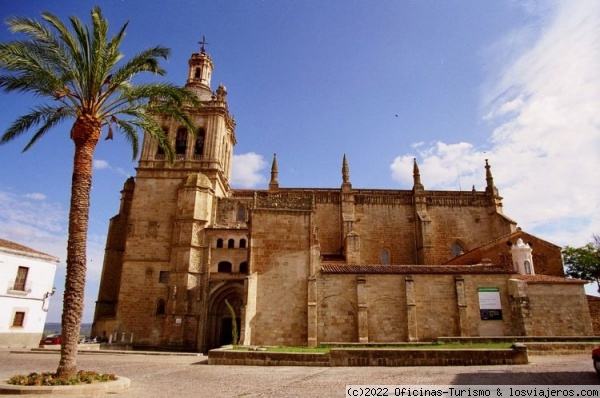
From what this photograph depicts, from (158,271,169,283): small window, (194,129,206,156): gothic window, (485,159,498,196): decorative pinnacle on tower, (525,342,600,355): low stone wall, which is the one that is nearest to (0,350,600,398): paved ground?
(525,342,600,355): low stone wall

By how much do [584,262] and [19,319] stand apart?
47.2 m

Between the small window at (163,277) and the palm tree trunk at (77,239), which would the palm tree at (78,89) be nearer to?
the palm tree trunk at (77,239)

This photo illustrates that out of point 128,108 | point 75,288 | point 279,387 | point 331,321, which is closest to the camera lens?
point 279,387

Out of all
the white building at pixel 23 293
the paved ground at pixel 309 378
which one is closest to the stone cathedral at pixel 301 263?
the white building at pixel 23 293

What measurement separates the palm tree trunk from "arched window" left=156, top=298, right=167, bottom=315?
18674 mm

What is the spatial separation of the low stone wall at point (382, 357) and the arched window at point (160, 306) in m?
15.5

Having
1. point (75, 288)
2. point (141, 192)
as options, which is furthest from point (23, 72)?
point (141, 192)

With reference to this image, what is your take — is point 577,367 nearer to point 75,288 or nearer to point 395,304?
point 395,304

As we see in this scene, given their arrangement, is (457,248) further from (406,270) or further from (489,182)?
(406,270)

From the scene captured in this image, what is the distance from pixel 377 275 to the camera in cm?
2127

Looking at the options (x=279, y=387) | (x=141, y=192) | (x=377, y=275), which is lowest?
(x=279, y=387)

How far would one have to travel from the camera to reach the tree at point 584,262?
37188 millimetres

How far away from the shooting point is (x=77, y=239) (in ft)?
35.1

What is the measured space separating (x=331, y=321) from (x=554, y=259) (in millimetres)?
18124
